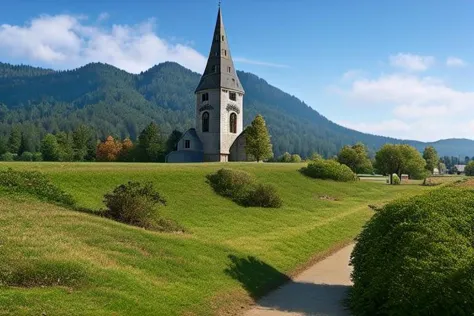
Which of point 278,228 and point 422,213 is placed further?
point 278,228

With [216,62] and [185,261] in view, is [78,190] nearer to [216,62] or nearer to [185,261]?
[185,261]

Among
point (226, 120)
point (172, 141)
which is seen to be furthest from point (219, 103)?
point (172, 141)

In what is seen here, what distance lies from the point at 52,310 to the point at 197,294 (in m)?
6.08

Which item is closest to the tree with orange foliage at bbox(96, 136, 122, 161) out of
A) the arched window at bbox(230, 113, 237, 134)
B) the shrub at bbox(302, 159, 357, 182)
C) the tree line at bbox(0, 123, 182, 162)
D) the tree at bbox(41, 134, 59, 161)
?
the tree line at bbox(0, 123, 182, 162)

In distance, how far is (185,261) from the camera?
2069 centimetres

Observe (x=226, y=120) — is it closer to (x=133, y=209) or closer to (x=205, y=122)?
(x=205, y=122)

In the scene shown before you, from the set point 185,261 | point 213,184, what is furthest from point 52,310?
point 213,184

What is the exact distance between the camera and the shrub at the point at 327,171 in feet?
201

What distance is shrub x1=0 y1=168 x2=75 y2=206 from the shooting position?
91.1ft

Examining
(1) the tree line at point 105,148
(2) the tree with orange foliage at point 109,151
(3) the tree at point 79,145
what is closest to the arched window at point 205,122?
(1) the tree line at point 105,148

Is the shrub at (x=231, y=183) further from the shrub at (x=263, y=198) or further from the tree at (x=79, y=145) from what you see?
the tree at (x=79, y=145)

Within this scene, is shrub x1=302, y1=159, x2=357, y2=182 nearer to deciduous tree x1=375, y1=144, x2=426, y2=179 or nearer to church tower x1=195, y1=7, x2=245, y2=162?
church tower x1=195, y1=7, x2=245, y2=162

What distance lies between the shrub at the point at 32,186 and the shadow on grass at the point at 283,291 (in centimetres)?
1207

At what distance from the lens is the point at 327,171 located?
6200 cm
